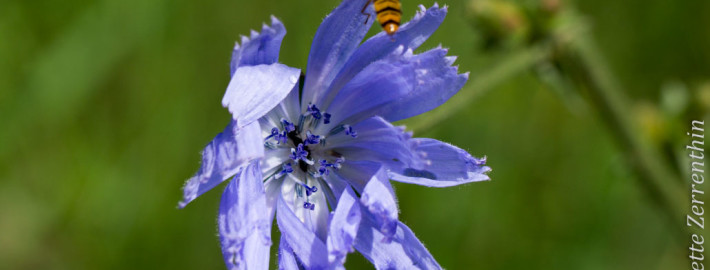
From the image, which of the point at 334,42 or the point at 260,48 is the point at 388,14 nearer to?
the point at 334,42

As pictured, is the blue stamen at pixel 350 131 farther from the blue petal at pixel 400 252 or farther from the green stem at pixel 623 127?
the green stem at pixel 623 127

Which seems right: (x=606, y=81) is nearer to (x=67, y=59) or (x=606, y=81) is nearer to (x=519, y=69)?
(x=519, y=69)

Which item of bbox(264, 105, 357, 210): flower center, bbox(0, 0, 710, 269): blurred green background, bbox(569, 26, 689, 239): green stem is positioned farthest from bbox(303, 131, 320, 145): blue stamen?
bbox(0, 0, 710, 269): blurred green background

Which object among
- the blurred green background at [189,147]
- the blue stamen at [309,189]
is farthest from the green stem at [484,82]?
the blurred green background at [189,147]

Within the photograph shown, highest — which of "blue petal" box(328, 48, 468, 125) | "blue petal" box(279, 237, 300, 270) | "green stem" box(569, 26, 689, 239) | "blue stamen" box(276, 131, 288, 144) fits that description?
"green stem" box(569, 26, 689, 239)

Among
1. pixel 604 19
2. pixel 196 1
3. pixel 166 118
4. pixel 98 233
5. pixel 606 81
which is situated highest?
pixel 604 19

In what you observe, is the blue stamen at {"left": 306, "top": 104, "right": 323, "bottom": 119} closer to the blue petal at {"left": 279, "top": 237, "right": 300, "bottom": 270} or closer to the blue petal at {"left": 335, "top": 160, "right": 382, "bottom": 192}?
the blue petal at {"left": 335, "top": 160, "right": 382, "bottom": 192}

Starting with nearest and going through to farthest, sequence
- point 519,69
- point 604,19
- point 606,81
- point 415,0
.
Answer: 1. point 519,69
2. point 606,81
3. point 415,0
4. point 604,19

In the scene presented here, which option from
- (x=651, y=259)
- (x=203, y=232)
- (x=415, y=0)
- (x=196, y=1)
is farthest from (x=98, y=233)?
(x=651, y=259)
